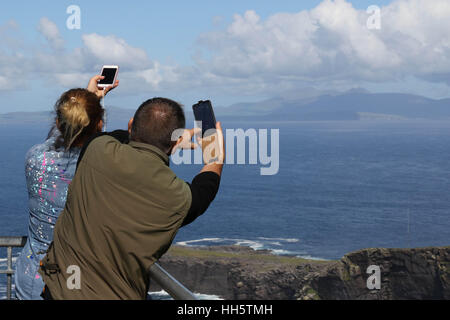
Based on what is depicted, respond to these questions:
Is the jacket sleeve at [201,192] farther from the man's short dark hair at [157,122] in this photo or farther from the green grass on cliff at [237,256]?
the green grass on cliff at [237,256]

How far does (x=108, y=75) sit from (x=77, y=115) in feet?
4.17

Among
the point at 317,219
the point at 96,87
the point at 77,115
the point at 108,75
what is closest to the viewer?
the point at 77,115

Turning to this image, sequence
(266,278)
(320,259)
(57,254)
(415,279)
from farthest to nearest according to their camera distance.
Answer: (320,259) → (266,278) → (415,279) → (57,254)

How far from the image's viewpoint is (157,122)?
3170 mm

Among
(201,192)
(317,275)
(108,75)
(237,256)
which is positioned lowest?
(317,275)

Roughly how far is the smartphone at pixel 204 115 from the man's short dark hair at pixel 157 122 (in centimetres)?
19

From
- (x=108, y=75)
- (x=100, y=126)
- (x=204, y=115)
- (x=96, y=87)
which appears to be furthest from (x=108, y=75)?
(x=204, y=115)

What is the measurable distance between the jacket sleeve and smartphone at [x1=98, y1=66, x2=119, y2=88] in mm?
2014

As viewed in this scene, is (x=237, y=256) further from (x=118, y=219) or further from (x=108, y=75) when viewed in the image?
(x=118, y=219)

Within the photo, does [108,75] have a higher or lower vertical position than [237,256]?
higher
